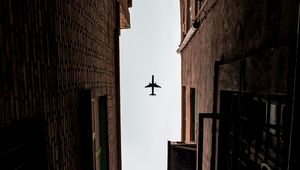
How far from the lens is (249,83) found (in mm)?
5418

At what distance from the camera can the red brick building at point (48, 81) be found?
3.28 meters

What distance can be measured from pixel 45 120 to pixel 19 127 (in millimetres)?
559

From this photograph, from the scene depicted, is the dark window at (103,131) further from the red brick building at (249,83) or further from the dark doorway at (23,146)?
the dark doorway at (23,146)

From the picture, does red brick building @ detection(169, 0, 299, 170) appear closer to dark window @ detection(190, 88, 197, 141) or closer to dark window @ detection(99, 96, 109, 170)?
dark window @ detection(99, 96, 109, 170)

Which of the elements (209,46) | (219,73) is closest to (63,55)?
(219,73)

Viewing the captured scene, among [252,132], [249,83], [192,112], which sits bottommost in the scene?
[192,112]

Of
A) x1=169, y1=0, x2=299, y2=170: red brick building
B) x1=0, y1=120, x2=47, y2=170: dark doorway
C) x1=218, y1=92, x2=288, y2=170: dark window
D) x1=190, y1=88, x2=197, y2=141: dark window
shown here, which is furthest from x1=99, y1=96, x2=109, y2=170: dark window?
x1=190, y1=88, x2=197, y2=141: dark window

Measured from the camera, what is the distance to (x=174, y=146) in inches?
483

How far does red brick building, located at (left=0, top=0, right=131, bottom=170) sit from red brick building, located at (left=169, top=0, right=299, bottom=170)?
9.25 feet

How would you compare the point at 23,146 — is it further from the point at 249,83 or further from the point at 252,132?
the point at 252,132

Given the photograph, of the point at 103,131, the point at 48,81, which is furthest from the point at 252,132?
the point at 103,131

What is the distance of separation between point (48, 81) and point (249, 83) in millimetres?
3568

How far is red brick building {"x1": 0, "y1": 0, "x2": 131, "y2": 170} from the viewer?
10.7 feet

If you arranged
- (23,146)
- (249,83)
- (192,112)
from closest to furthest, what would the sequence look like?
(23,146) < (249,83) < (192,112)
